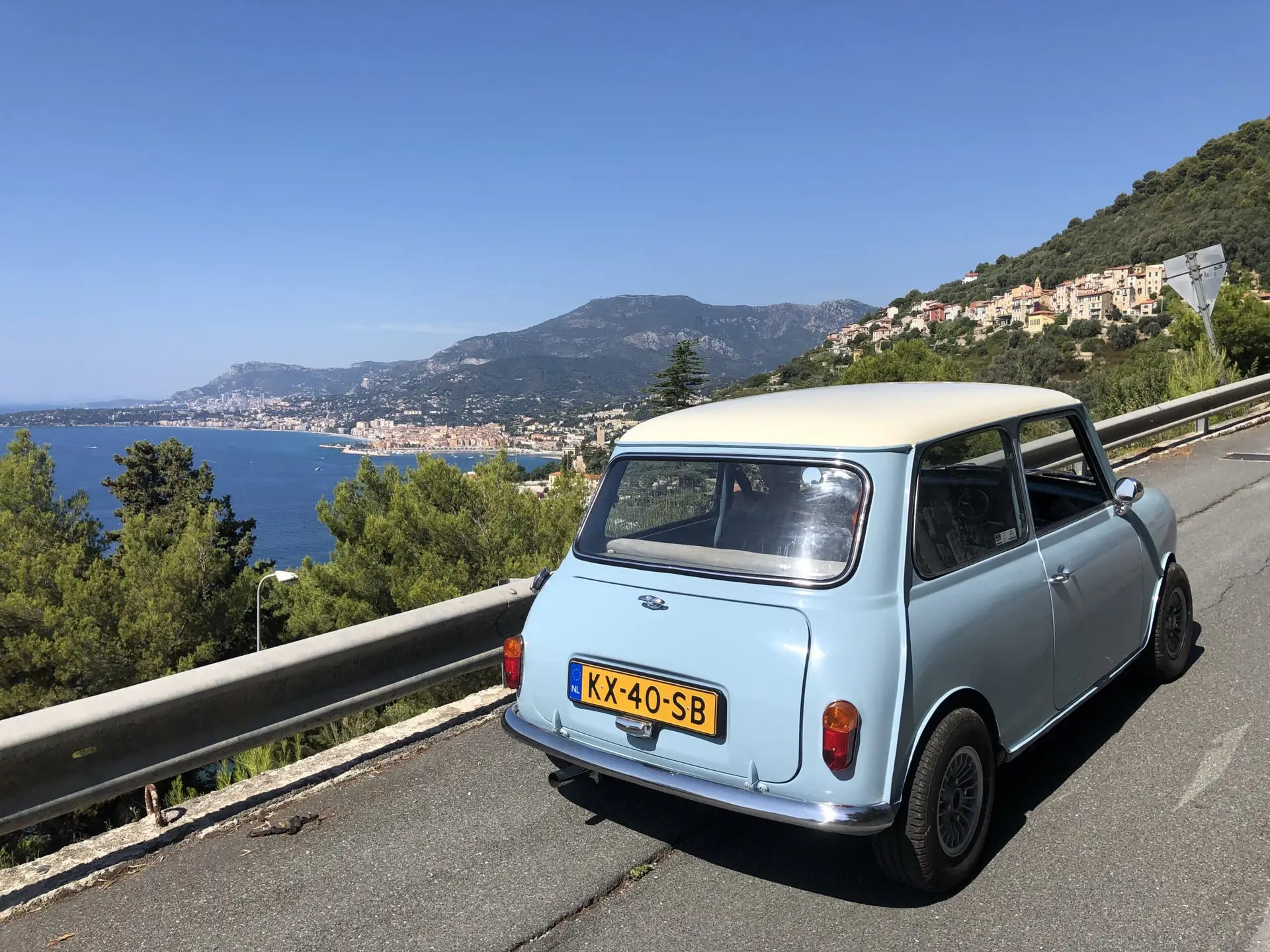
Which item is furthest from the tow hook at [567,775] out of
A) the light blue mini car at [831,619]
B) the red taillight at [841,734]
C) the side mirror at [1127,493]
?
the side mirror at [1127,493]

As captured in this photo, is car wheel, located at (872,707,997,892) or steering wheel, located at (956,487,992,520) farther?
steering wheel, located at (956,487,992,520)

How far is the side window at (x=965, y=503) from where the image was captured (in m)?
3.01

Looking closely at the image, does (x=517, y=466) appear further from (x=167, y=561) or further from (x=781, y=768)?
(x=781, y=768)

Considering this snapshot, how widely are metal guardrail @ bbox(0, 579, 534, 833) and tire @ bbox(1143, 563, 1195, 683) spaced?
316cm

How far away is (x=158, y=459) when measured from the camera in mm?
43656

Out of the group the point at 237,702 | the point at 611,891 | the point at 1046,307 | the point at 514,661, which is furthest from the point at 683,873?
the point at 1046,307

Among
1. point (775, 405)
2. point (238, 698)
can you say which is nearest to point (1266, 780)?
point (775, 405)

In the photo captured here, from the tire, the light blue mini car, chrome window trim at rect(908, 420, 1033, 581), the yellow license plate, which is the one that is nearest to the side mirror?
the light blue mini car

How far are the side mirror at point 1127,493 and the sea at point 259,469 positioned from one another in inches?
647

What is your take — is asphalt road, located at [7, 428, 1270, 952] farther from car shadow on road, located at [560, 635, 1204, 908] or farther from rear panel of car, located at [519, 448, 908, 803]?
rear panel of car, located at [519, 448, 908, 803]

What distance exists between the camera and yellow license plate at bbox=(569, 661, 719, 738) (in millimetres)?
2760

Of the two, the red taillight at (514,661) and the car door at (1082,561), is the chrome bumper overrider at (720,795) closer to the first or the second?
the red taillight at (514,661)

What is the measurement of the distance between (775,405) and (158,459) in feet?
154

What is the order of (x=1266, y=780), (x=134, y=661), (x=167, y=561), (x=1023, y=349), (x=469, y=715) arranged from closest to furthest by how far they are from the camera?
(x=1266, y=780)
(x=469, y=715)
(x=134, y=661)
(x=167, y=561)
(x=1023, y=349)
